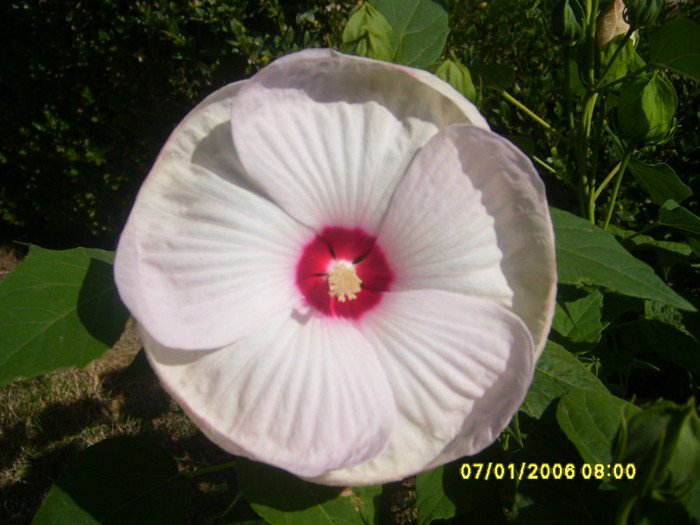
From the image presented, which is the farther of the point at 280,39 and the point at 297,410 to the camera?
the point at 280,39

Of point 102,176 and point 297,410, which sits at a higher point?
point 297,410

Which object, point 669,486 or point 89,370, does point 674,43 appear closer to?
point 669,486

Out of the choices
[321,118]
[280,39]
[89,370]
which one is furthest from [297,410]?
[89,370]

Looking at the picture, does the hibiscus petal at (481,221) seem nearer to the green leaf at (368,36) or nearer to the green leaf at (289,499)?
the green leaf at (368,36)

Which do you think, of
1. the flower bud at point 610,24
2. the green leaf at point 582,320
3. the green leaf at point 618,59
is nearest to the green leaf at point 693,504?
the green leaf at point 582,320

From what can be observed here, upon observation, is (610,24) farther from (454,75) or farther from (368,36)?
(368,36)

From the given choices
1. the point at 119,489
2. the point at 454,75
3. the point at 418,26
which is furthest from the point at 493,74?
the point at 119,489
